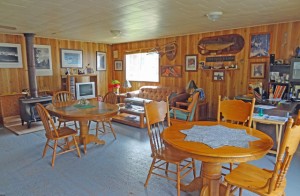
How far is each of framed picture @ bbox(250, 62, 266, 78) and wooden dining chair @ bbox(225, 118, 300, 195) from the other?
3.36 metres

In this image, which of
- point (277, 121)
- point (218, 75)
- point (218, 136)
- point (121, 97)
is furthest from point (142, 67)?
point (218, 136)

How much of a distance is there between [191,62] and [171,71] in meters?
0.73

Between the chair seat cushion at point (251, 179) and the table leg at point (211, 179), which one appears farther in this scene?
the table leg at point (211, 179)

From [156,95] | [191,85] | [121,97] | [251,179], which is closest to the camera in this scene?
[251,179]

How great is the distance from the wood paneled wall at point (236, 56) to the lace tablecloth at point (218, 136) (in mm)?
3122

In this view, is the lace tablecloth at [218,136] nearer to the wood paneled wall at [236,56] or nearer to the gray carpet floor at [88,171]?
the gray carpet floor at [88,171]

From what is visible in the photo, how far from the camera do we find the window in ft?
22.4

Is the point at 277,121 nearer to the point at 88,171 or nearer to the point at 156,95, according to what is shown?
the point at 88,171

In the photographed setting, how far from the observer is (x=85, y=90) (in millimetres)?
6801

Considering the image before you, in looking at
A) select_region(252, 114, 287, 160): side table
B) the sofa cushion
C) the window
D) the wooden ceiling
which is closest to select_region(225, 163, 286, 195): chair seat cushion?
select_region(252, 114, 287, 160): side table

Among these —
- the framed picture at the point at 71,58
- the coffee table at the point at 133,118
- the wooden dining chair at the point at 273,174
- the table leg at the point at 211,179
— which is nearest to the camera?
the wooden dining chair at the point at 273,174

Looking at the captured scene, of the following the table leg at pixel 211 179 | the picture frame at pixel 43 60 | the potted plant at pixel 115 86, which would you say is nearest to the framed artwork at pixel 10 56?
the picture frame at pixel 43 60

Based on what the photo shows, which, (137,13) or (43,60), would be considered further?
(43,60)

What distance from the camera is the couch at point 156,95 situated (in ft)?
17.7
